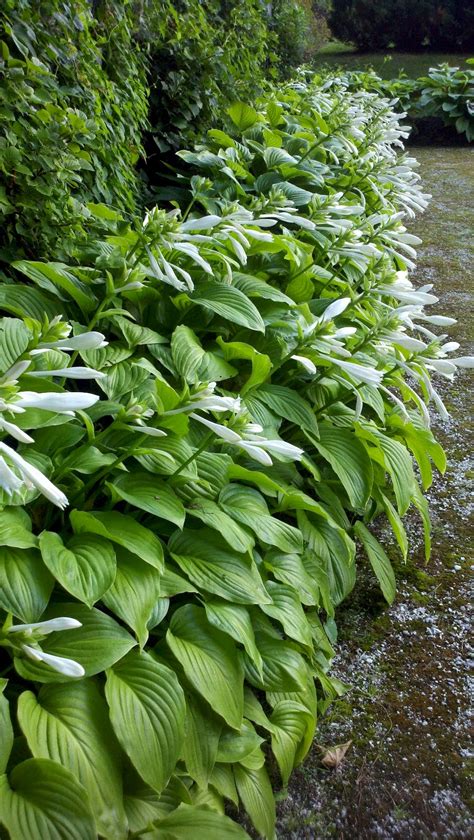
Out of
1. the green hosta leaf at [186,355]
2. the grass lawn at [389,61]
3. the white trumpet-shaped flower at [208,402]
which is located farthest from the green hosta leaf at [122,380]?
the grass lawn at [389,61]

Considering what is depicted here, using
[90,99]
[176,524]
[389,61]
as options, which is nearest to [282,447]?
[176,524]

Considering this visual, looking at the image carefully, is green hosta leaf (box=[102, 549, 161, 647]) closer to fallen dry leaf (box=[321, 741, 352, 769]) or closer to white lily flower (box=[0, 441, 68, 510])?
white lily flower (box=[0, 441, 68, 510])

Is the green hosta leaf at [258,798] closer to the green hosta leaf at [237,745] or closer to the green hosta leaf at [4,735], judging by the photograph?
the green hosta leaf at [237,745]

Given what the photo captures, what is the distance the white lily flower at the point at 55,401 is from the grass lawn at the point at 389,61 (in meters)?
16.1

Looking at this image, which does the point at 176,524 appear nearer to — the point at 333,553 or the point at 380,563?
the point at 333,553

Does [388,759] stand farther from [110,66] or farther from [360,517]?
[110,66]

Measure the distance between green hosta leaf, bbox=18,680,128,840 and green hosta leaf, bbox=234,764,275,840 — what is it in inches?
15.6

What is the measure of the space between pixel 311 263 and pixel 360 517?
4.03 feet

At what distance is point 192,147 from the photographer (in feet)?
15.9

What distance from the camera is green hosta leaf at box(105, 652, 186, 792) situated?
4.82ft

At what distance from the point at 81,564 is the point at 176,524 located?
312mm

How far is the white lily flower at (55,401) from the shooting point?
1.32m

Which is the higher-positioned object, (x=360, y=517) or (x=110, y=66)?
(x=110, y=66)

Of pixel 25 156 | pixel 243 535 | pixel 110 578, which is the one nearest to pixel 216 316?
pixel 25 156
